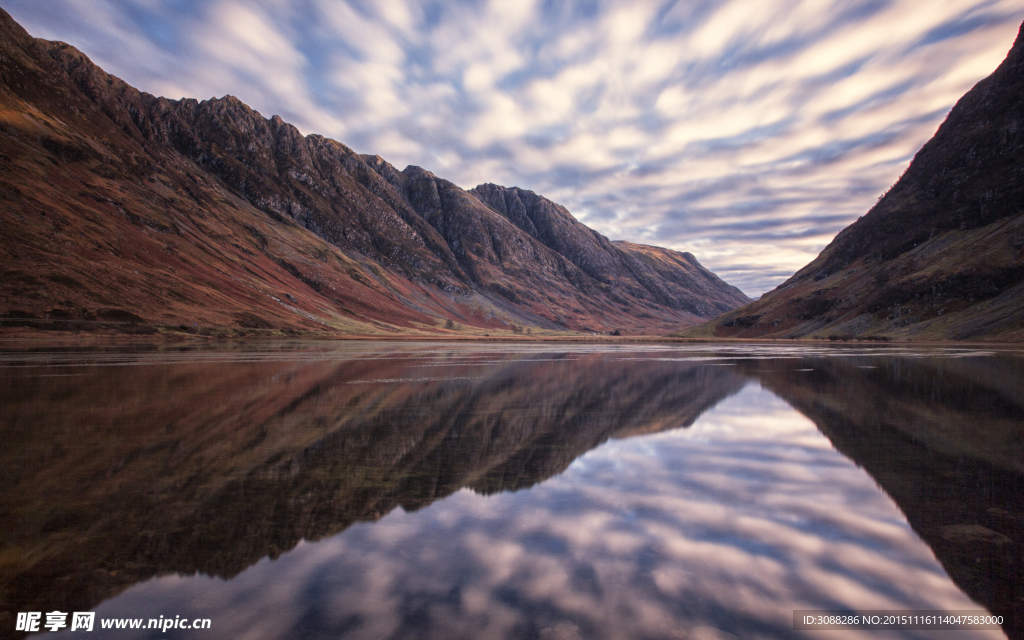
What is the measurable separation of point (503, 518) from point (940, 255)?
545ft

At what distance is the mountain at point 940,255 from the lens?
353ft

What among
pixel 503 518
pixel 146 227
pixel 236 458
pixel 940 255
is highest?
pixel 146 227

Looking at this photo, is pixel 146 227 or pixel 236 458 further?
pixel 146 227

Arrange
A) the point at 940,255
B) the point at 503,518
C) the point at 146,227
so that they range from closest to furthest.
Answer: the point at 503,518
the point at 146,227
the point at 940,255

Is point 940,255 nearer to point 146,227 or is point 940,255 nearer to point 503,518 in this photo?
point 503,518

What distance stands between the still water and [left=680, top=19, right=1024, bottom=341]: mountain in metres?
114

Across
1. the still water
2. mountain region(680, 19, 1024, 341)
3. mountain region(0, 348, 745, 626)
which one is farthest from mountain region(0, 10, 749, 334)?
mountain region(680, 19, 1024, 341)

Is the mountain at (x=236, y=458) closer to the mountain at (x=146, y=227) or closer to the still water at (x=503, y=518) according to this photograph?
the still water at (x=503, y=518)

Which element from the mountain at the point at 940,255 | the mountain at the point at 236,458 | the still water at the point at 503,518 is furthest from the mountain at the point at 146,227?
the mountain at the point at 940,255

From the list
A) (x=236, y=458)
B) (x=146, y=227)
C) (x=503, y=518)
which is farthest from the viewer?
(x=146, y=227)

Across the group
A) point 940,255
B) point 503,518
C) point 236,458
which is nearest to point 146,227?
point 236,458

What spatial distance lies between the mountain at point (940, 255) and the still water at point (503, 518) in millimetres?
113563

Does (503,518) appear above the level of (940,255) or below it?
below

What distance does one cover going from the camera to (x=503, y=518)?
28.5 feet
